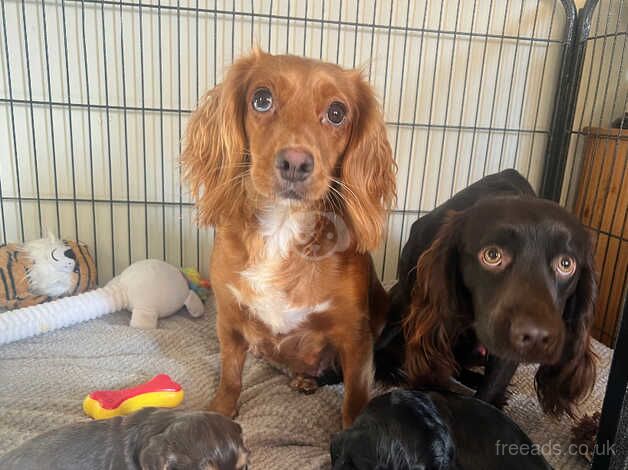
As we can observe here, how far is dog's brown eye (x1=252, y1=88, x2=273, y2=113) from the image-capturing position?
1.16m

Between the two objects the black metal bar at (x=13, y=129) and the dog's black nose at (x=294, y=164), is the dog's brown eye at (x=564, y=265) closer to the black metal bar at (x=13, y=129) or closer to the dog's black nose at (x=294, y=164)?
the dog's black nose at (x=294, y=164)

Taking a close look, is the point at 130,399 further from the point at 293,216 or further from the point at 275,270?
the point at 293,216

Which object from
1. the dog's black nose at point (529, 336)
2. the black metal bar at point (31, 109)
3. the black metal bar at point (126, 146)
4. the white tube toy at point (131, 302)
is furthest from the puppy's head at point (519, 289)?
the black metal bar at point (31, 109)

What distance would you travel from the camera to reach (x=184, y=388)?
4.73 feet

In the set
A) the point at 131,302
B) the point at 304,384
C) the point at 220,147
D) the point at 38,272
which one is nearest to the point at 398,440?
the point at 304,384

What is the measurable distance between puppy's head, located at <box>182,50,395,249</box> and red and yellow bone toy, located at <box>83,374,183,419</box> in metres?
0.44

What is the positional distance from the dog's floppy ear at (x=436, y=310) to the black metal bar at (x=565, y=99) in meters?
1.37

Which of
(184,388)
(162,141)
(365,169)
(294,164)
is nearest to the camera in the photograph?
(294,164)

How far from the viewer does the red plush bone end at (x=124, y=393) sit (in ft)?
4.01

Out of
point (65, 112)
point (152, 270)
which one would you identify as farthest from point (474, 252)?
point (65, 112)

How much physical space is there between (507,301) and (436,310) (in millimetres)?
232

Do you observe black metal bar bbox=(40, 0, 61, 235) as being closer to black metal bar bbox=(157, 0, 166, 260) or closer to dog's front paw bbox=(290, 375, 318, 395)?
black metal bar bbox=(157, 0, 166, 260)

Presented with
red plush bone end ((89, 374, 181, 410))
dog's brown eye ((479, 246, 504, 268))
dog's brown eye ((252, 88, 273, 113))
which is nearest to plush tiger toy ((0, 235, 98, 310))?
red plush bone end ((89, 374, 181, 410))

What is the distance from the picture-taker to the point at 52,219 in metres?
2.16
